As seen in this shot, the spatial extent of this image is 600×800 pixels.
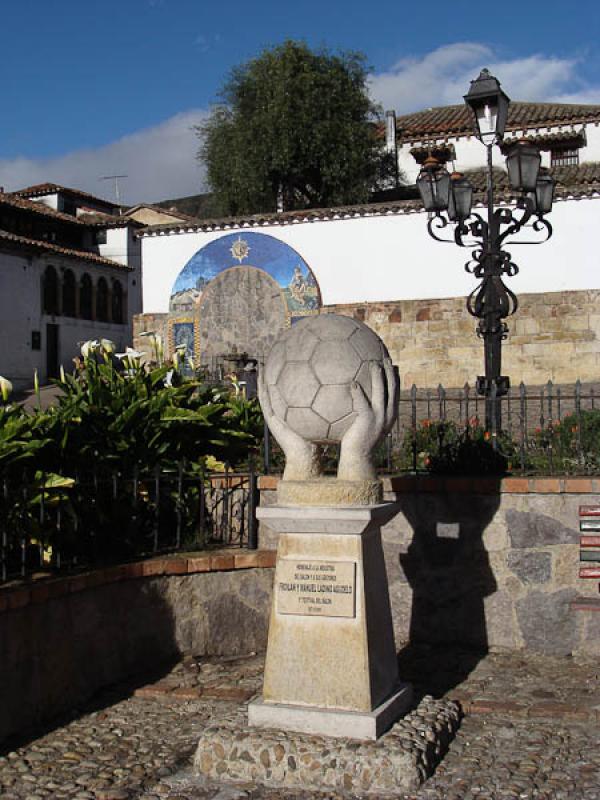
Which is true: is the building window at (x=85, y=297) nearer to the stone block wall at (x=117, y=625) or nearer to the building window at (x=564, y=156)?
the building window at (x=564, y=156)

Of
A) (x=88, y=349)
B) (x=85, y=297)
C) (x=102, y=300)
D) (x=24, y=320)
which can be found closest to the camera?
(x=88, y=349)

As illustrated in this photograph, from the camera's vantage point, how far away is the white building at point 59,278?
30234 millimetres

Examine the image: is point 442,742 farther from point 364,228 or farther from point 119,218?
point 119,218

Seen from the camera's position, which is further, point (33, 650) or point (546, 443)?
point (546, 443)

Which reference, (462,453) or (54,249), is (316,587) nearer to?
(462,453)

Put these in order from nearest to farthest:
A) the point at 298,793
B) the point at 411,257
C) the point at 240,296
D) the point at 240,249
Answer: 1. the point at 298,793
2. the point at 411,257
3. the point at 240,296
4. the point at 240,249

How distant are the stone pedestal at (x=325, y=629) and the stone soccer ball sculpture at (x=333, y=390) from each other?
32cm

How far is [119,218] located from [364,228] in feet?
57.3

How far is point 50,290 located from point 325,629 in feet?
95.8

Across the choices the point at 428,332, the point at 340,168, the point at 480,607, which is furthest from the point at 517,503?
the point at 340,168

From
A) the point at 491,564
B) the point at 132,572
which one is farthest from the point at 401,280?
the point at 132,572

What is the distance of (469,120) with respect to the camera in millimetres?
29281

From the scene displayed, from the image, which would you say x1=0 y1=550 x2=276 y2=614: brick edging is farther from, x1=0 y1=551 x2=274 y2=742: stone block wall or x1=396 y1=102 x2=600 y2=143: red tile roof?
x1=396 y1=102 x2=600 y2=143: red tile roof

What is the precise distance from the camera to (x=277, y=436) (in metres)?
5.16
